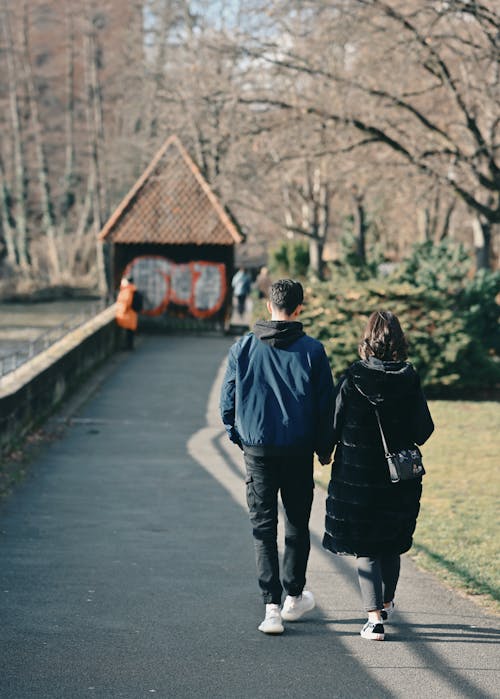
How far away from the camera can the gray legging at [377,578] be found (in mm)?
5676

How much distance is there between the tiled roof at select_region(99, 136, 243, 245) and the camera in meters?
29.9

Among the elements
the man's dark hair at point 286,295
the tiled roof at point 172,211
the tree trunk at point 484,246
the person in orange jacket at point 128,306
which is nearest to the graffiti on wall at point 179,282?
the tiled roof at point 172,211

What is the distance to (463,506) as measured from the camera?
32.2 ft

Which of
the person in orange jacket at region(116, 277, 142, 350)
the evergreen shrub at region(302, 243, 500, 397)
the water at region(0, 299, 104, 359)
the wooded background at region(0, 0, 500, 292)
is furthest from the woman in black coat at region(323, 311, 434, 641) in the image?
the water at region(0, 299, 104, 359)

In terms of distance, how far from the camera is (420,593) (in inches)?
266

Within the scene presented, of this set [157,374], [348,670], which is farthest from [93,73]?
[348,670]

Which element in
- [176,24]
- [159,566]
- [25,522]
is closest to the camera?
[159,566]

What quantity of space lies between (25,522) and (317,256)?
3265cm

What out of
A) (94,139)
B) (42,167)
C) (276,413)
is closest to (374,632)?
(276,413)

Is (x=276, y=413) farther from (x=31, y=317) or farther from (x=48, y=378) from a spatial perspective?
(x=31, y=317)

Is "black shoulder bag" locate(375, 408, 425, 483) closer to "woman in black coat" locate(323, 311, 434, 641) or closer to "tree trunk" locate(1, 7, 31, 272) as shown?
"woman in black coat" locate(323, 311, 434, 641)

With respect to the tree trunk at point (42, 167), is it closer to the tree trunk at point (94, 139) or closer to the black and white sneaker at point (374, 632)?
the tree trunk at point (94, 139)

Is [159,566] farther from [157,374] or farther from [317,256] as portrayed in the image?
[317,256]

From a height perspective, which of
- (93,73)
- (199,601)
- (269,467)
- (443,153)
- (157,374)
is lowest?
(157,374)
